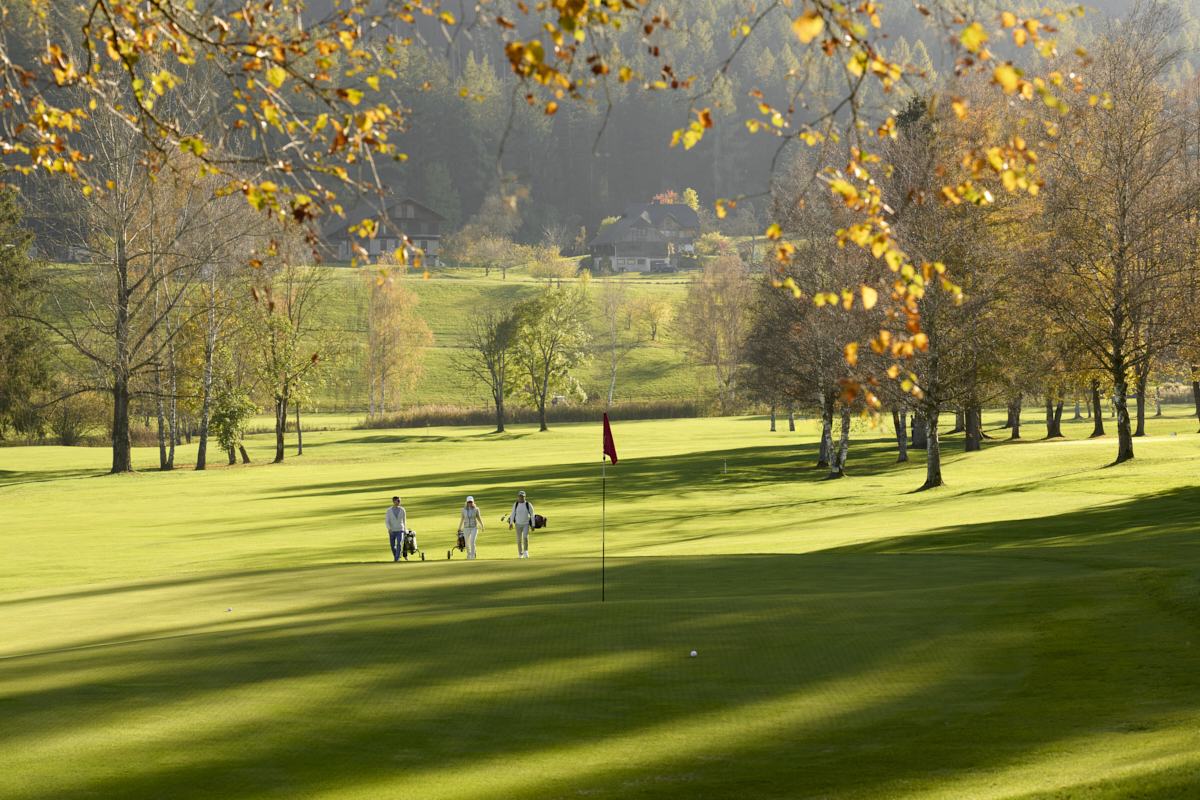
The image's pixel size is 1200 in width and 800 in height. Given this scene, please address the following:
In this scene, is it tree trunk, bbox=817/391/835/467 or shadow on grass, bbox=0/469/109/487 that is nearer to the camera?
tree trunk, bbox=817/391/835/467

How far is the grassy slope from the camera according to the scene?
11588cm

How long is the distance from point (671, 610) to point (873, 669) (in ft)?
12.6

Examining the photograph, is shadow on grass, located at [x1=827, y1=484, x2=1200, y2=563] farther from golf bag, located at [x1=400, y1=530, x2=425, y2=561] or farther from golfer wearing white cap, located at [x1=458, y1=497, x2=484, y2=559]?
golf bag, located at [x1=400, y1=530, x2=425, y2=561]

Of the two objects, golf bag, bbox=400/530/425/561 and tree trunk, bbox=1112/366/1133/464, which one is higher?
tree trunk, bbox=1112/366/1133/464

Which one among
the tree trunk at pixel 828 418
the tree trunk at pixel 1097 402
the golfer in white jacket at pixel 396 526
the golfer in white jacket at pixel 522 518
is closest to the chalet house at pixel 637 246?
the tree trunk at pixel 1097 402

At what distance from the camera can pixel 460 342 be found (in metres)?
126

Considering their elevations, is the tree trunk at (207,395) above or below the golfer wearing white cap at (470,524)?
above

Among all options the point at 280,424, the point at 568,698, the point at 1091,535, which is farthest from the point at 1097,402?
the point at 568,698

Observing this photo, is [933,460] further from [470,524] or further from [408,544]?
[408,544]

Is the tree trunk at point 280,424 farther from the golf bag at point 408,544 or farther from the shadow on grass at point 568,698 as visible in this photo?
the shadow on grass at point 568,698

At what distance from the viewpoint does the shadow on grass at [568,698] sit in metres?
6.98

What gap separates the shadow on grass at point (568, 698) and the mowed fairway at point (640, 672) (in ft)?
0.13

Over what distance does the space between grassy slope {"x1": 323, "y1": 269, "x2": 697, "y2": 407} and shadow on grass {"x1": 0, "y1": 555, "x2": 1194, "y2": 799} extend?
100135 mm

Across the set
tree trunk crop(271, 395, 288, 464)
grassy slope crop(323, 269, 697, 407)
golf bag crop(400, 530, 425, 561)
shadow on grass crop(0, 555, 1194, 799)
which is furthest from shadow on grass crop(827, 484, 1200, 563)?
grassy slope crop(323, 269, 697, 407)
